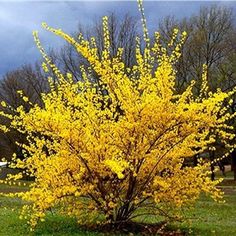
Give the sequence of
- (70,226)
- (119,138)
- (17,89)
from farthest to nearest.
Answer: (17,89), (70,226), (119,138)

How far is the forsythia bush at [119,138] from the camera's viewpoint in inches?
469

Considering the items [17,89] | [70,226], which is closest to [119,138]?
[70,226]

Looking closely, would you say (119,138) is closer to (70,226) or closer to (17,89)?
(70,226)

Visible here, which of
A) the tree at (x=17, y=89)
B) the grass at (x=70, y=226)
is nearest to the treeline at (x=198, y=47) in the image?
the tree at (x=17, y=89)

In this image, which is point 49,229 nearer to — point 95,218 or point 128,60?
point 95,218

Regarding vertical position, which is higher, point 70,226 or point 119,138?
point 119,138

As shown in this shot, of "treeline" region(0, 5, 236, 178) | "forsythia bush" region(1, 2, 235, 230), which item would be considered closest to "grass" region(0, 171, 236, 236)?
"forsythia bush" region(1, 2, 235, 230)

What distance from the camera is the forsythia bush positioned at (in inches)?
469

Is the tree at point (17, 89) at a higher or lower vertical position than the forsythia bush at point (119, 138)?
higher

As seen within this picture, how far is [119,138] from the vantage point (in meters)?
12.3

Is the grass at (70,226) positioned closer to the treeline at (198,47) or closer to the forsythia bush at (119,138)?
the forsythia bush at (119,138)

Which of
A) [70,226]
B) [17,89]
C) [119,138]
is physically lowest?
[70,226]

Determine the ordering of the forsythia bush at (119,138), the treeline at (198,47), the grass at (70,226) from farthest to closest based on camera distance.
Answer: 1. the treeline at (198,47)
2. the grass at (70,226)
3. the forsythia bush at (119,138)

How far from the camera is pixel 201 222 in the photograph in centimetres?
1606
